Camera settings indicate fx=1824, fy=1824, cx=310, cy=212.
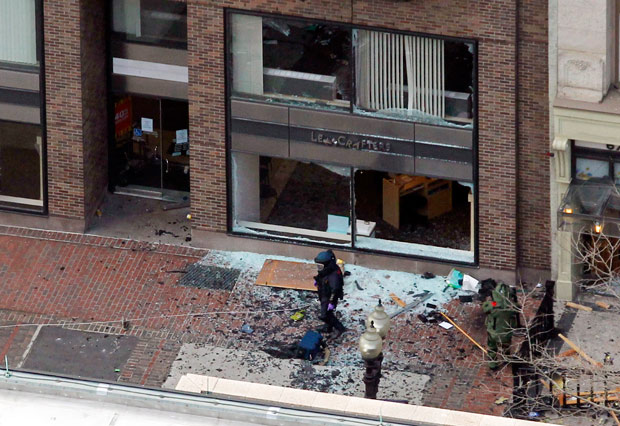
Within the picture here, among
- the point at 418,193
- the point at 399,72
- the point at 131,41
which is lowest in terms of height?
the point at 418,193

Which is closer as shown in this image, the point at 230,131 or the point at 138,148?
the point at 230,131

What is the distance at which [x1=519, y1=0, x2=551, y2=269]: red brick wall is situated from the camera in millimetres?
31297

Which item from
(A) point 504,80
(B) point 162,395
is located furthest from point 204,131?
(B) point 162,395

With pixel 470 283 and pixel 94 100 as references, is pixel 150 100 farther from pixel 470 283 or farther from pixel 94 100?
pixel 470 283

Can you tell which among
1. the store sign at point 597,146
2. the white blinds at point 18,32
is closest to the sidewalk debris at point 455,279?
the store sign at point 597,146

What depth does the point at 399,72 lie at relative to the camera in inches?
1280

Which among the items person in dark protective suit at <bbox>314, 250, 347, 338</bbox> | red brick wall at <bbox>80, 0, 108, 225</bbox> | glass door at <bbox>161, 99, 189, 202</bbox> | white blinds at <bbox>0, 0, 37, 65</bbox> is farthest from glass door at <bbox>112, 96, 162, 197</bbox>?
person in dark protective suit at <bbox>314, 250, 347, 338</bbox>

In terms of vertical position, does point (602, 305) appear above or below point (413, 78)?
below

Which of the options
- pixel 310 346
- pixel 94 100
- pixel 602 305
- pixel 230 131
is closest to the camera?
pixel 310 346

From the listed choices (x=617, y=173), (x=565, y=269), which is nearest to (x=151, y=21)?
(x=565, y=269)

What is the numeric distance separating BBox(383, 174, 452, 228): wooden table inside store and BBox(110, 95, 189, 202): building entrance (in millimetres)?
4683

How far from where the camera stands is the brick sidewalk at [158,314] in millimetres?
30734

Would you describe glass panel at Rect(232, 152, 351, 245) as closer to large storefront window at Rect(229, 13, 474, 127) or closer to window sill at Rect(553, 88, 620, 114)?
large storefront window at Rect(229, 13, 474, 127)

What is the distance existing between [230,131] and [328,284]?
4.35m
